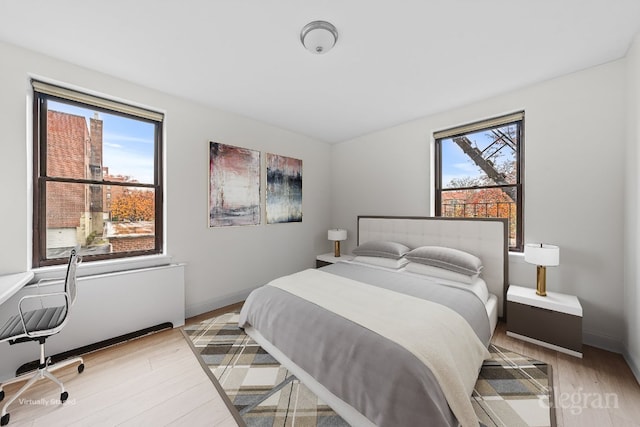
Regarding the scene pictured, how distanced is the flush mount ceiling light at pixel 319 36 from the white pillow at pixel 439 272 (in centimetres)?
244

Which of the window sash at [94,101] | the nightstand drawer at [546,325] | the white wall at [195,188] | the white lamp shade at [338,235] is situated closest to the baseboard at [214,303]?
the white wall at [195,188]

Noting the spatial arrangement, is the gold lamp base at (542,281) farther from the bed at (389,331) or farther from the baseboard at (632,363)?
the baseboard at (632,363)

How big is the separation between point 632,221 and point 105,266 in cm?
475

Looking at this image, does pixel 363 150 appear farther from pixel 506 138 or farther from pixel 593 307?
pixel 593 307

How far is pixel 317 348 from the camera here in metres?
1.63

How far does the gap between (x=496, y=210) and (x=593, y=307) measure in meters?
1.23

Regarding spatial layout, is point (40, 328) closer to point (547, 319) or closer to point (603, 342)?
point (547, 319)

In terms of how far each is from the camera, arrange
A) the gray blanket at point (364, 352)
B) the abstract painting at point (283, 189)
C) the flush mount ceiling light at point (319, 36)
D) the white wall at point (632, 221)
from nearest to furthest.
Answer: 1. the gray blanket at point (364, 352)
2. the flush mount ceiling light at point (319, 36)
3. the white wall at point (632, 221)
4. the abstract painting at point (283, 189)

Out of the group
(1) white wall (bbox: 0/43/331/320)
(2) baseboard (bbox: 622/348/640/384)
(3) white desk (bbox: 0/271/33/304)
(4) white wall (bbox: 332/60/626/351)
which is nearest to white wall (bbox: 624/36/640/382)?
(2) baseboard (bbox: 622/348/640/384)

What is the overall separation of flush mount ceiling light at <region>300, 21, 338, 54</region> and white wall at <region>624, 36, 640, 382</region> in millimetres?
2335

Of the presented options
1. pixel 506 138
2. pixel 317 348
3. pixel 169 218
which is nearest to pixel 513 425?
pixel 317 348

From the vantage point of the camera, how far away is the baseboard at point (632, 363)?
178cm

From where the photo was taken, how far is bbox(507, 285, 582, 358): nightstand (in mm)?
2059

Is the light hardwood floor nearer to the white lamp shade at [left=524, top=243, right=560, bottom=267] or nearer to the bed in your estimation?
the bed
